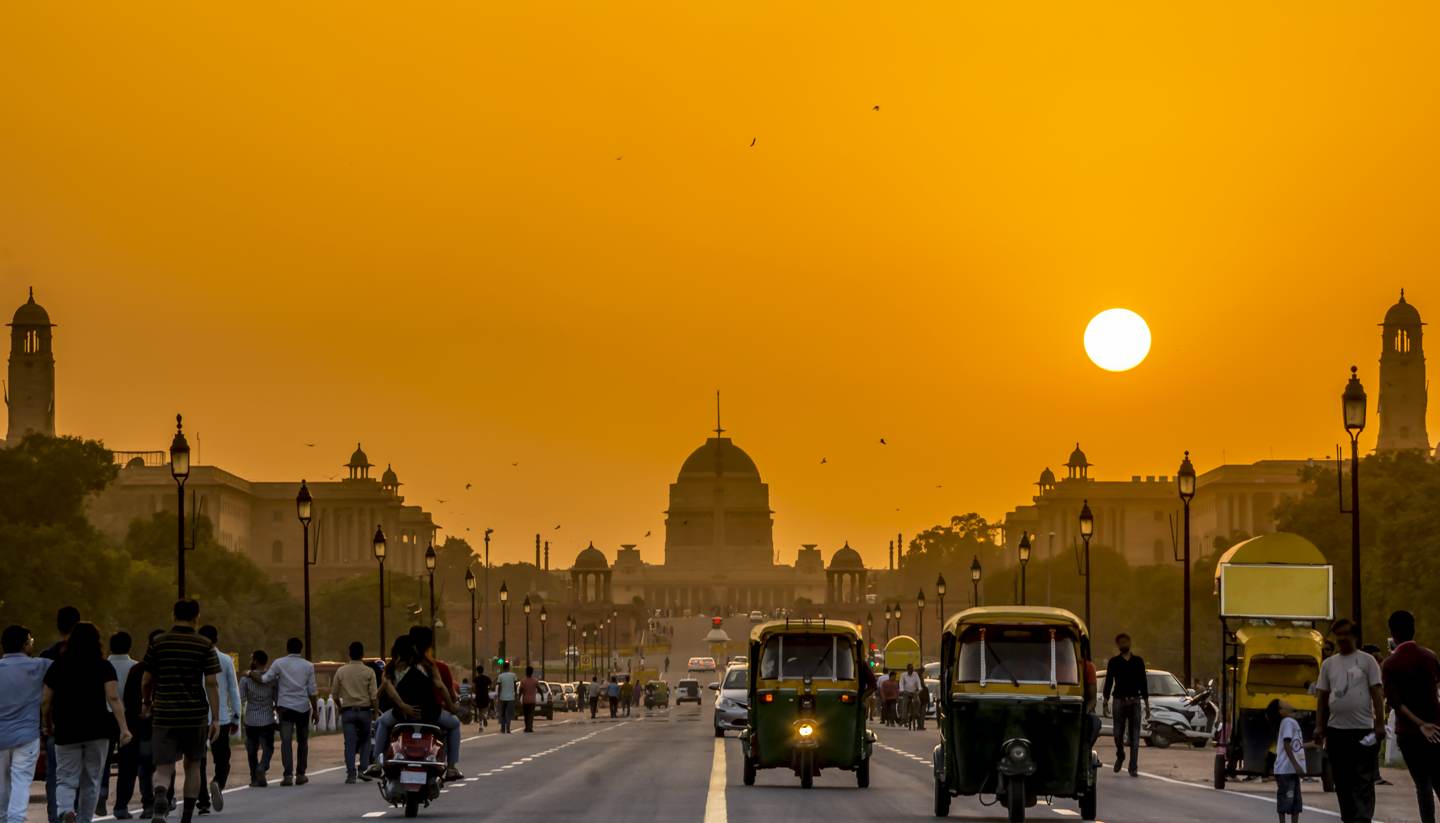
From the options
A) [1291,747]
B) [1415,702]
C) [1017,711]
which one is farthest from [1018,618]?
[1415,702]

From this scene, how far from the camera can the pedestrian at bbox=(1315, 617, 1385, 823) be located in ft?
72.1

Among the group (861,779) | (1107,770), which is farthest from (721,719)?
(861,779)

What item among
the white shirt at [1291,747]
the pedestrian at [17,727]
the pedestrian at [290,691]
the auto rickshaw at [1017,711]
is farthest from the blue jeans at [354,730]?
the white shirt at [1291,747]

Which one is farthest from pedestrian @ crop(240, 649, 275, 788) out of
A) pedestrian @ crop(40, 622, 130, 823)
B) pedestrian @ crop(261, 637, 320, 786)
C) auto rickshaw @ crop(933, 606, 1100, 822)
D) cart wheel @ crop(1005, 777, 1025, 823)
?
cart wheel @ crop(1005, 777, 1025, 823)

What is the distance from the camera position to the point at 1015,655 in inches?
1014

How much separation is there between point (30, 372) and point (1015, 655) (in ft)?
516

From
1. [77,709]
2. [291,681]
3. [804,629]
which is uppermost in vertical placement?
[804,629]

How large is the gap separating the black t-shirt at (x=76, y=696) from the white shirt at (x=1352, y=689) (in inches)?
415

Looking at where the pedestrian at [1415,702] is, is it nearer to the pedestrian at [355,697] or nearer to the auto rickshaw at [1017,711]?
the auto rickshaw at [1017,711]

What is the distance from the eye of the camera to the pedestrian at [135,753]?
26609mm

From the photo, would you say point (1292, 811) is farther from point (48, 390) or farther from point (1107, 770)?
point (48, 390)

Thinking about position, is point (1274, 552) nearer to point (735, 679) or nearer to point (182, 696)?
point (182, 696)

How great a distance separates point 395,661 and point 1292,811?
9769 millimetres

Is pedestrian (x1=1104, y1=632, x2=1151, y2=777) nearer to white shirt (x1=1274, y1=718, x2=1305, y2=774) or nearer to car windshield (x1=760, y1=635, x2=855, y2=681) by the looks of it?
car windshield (x1=760, y1=635, x2=855, y2=681)
